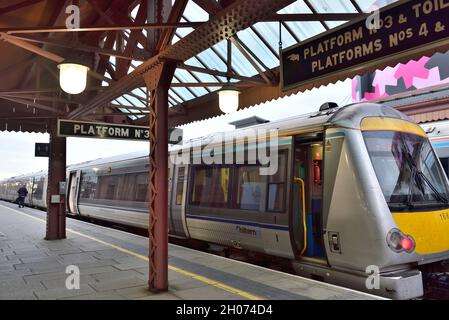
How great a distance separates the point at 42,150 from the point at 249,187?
6532 millimetres

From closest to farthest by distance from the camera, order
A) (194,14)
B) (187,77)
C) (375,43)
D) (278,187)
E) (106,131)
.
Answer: (375,43), (278,187), (106,131), (194,14), (187,77)

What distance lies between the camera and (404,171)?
5910 mm

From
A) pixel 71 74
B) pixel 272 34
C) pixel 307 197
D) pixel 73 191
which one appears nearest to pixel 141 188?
pixel 272 34

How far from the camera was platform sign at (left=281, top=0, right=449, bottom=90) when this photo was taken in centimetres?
321

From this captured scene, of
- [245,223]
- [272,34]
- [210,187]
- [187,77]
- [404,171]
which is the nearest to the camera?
[404,171]

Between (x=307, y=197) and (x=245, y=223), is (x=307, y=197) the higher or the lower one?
the higher one

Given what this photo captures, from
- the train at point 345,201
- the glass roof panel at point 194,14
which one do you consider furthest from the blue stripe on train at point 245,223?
the glass roof panel at point 194,14

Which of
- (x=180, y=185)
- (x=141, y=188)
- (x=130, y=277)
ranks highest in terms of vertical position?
(x=180, y=185)

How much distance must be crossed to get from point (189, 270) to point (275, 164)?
2.35 metres

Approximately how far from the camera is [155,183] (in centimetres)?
540

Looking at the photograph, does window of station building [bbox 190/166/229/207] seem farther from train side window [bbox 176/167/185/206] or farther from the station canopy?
the station canopy

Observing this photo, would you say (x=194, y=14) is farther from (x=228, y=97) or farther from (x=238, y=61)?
(x=228, y=97)

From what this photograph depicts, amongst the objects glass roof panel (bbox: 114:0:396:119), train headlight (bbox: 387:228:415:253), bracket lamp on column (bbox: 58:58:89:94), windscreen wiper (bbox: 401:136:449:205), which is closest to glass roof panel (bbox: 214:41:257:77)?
glass roof panel (bbox: 114:0:396:119)
